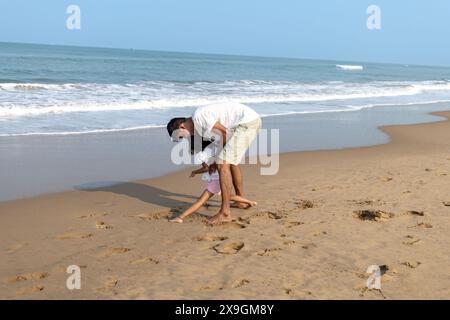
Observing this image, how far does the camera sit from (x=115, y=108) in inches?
557

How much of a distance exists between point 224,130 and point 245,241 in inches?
44.8

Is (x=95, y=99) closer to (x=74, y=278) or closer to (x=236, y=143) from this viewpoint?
(x=236, y=143)

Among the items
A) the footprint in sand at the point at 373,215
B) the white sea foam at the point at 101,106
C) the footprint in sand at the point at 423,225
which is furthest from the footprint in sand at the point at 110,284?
the white sea foam at the point at 101,106

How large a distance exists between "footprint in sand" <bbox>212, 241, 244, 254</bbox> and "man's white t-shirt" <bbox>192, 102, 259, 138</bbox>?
115cm

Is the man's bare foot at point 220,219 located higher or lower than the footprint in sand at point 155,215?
higher

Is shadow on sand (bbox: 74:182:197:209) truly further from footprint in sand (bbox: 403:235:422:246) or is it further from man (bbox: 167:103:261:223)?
footprint in sand (bbox: 403:235:422:246)

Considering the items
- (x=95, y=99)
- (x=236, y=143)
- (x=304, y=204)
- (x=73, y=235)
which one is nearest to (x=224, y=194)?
(x=236, y=143)

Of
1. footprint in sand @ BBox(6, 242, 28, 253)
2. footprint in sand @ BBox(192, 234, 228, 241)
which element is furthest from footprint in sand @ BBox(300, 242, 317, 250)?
footprint in sand @ BBox(6, 242, 28, 253)

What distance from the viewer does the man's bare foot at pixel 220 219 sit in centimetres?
509

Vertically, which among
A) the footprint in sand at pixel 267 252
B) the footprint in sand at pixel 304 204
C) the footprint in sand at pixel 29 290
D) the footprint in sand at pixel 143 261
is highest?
the footprint in sand at pixel 304 204

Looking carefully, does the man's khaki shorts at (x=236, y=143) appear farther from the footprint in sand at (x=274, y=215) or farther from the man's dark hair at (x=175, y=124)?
the footprint in sand at (x=274, y=215)

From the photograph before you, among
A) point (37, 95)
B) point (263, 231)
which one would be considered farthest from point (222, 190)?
point (37, 95)
